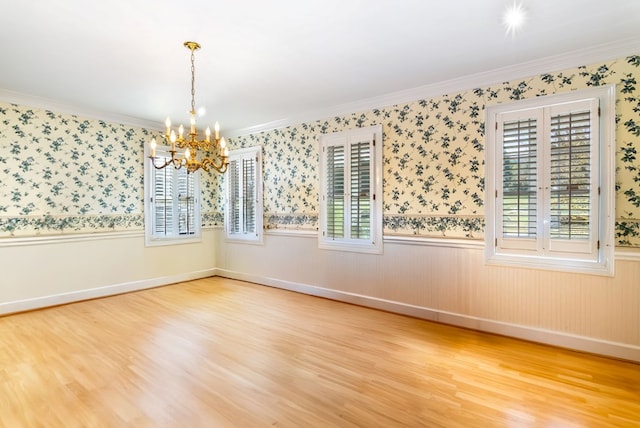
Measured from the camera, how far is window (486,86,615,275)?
10.0ft

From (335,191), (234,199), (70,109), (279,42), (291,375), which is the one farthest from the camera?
(234,199)

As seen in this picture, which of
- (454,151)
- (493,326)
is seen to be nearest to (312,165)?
(454,151)

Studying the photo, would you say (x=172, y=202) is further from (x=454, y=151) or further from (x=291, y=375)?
(x=454, y=151)

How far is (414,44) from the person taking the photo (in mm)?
2984

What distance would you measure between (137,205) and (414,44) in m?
4.83

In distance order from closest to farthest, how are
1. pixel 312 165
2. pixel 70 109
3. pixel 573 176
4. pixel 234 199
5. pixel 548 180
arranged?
1. pixel 573 176
2. pixel 548 180
3. pixel 70 109
4. pixel 312 165
5. pixel 234 199

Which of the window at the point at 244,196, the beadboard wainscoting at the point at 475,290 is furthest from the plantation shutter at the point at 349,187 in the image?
the window at the point at 244,196

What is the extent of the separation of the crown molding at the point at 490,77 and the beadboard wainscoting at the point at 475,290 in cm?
180

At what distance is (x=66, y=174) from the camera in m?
4.74

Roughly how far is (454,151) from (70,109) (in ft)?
17.3

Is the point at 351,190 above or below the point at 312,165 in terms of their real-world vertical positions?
below

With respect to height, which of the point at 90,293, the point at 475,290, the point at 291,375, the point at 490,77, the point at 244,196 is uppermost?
the point at 490,77

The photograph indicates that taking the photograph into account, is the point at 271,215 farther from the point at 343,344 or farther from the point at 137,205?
the point at 343,344

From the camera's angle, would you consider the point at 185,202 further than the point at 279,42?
Yes
